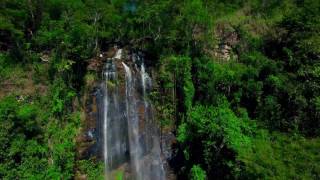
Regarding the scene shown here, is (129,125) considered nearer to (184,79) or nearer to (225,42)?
(184,79)

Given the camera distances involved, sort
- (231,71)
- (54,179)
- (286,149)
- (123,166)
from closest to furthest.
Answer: (286,149), (54,179), (123,166), (231,71)

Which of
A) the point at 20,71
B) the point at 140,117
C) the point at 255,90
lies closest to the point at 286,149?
the point at 255,90

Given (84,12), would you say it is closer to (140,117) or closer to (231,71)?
(140,117)

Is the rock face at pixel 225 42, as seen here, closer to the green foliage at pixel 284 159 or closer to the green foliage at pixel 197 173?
the green foliage at pixel 284 159

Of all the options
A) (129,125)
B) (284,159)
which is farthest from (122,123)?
(284,159)

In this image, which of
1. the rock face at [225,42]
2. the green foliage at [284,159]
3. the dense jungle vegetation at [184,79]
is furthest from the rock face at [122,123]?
the green foliage at [284,159]

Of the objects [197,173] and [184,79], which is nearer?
[197,173]
